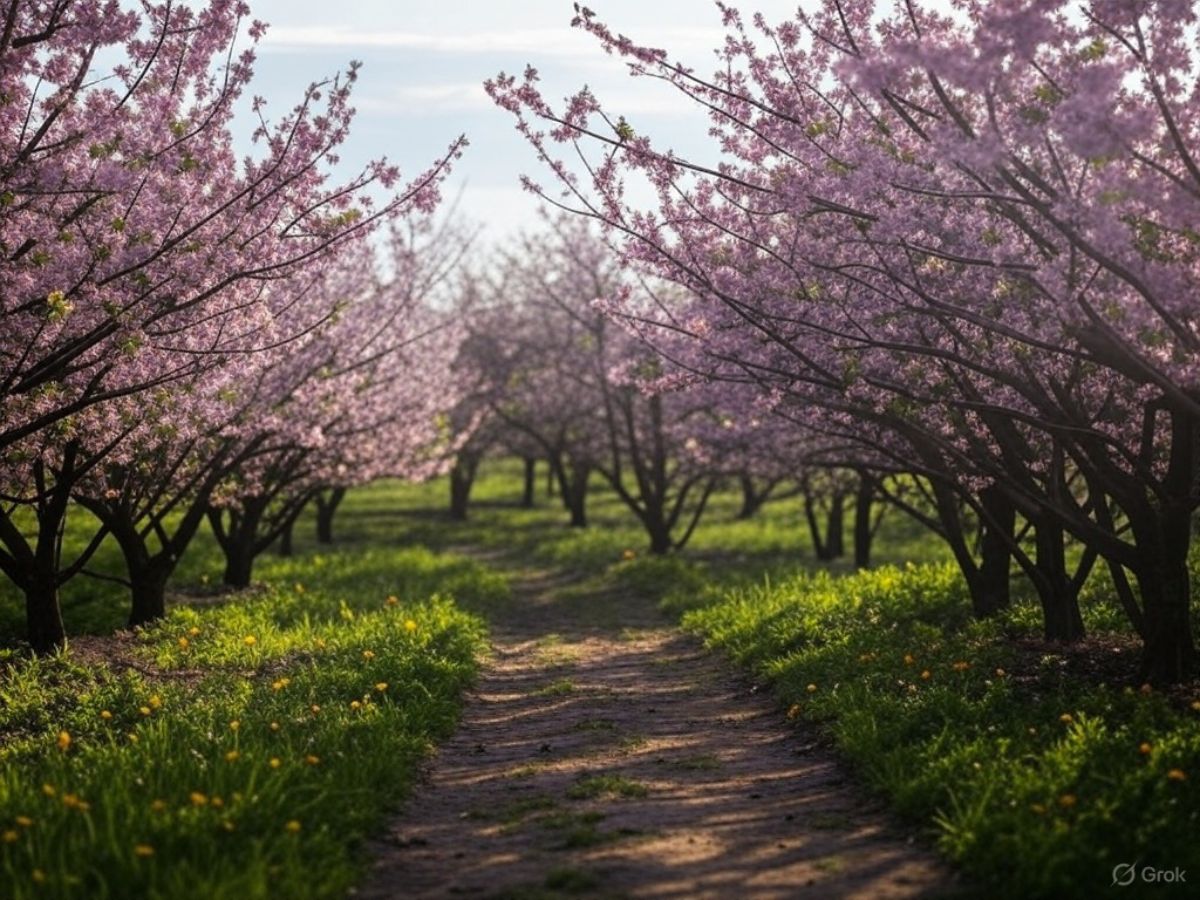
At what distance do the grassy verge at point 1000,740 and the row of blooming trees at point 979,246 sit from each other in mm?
1046

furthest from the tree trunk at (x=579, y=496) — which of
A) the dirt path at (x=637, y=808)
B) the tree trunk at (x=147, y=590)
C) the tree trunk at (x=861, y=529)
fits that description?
the dirt path at (x=637, y=808)

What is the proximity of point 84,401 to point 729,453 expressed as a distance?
14.0 m

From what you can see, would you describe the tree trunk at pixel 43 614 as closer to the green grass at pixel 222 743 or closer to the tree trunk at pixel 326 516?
the green grass at pixel 222 743

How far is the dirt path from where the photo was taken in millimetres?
6309

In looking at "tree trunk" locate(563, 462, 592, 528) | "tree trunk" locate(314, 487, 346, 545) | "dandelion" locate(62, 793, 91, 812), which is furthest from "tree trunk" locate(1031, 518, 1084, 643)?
"tree trunk" locate(563, 462, 592, 528)

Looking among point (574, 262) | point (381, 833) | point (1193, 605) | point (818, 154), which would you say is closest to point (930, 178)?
point (818, 154)

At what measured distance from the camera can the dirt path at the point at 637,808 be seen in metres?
6.31

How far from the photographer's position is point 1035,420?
8.86 meters

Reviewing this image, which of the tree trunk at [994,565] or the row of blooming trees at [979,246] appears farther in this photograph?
the tree trunk at [994,565]

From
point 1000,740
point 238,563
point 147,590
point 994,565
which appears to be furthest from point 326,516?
point 1000,740

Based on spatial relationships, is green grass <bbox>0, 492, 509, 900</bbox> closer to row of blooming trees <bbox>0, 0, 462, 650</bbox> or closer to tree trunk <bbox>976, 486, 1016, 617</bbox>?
row of blooming trees <bbox>0, 0, 462, 650</bbox>

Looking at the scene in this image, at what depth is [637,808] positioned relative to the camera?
7.56m

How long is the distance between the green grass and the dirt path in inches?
14.3

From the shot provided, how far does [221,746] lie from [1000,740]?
477 centimetres
